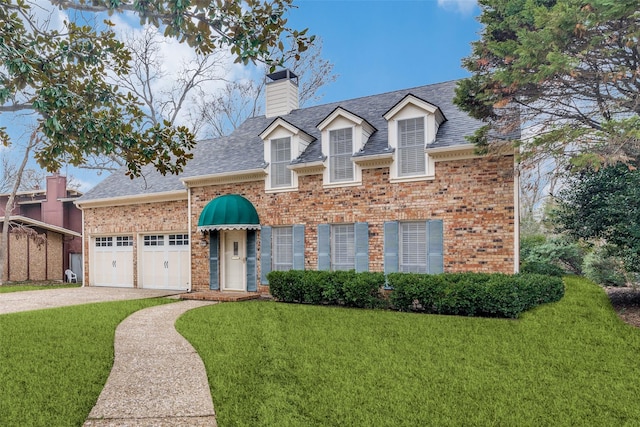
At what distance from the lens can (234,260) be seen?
652 inches

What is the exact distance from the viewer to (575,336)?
857 cm

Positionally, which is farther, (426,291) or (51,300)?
(51,300)

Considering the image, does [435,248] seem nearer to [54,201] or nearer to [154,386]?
[154,386]

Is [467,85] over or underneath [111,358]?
over

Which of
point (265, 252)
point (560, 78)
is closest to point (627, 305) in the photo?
point (560, 78)

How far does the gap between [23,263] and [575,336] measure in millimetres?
29979

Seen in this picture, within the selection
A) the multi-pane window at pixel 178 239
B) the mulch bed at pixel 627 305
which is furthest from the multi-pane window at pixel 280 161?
the mulch bed at pixel 627 305

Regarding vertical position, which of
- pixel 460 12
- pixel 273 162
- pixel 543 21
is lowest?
pixel 273 162

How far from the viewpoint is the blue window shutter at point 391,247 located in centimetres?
1332

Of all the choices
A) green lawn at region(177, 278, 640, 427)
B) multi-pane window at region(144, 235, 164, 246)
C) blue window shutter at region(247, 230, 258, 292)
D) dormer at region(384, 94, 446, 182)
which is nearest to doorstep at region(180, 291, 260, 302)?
blue window shutter at region(247, 230, 258, 292)

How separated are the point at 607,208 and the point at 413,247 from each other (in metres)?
6.15

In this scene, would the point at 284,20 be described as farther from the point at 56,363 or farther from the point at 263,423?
the point at 56,363

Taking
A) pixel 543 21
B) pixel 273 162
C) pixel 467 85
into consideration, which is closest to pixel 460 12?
pixel 467 85

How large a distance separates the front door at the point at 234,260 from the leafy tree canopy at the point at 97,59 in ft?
30.9
